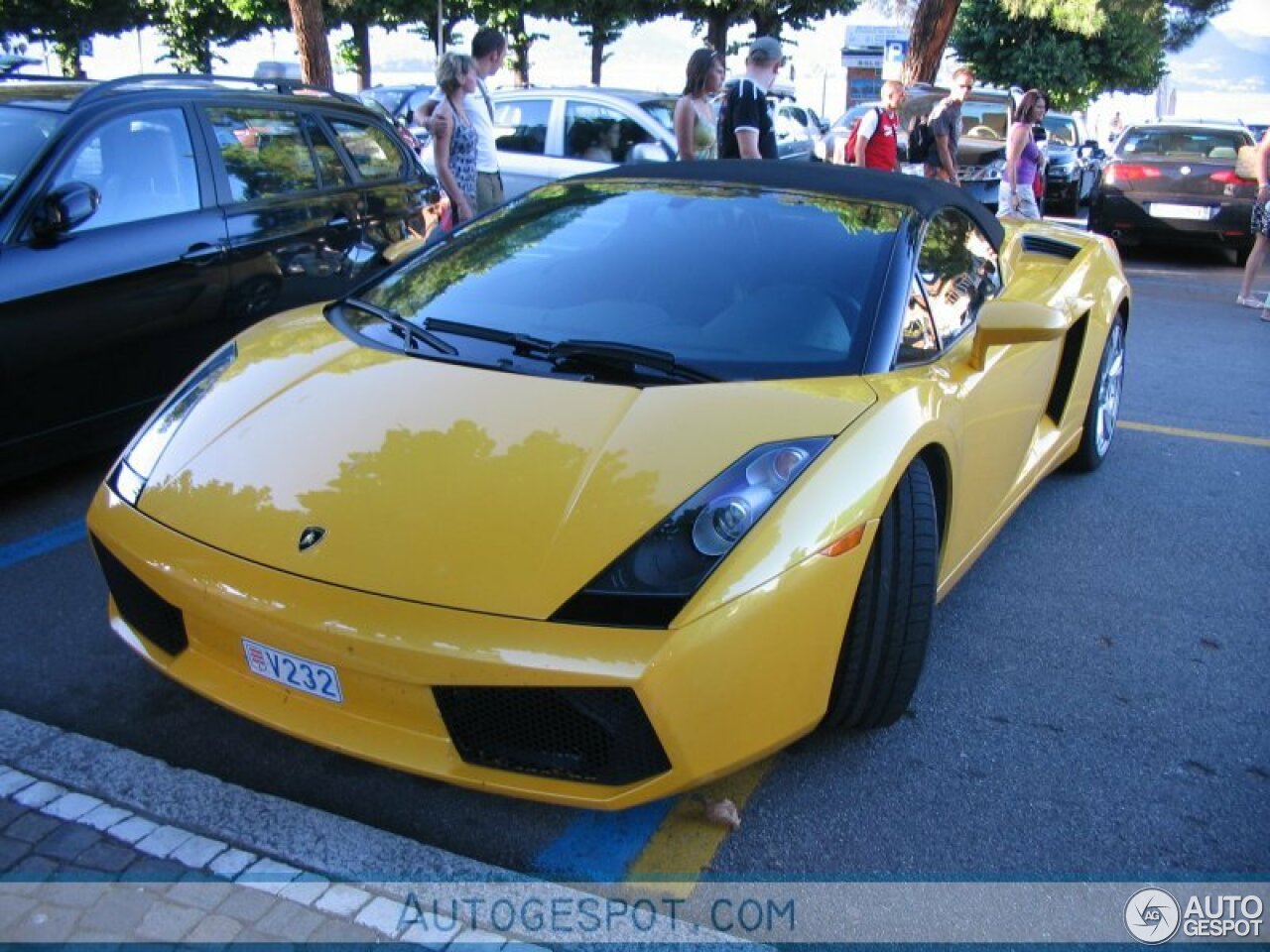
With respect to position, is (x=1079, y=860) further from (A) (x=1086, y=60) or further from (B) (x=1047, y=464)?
(A) (x=1086, y=60)

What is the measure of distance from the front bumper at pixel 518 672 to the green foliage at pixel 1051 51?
1238 inches

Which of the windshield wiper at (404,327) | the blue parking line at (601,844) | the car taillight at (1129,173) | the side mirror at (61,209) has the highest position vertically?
the side mirror at (61,209)

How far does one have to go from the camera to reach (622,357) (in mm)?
2662

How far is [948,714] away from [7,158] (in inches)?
152

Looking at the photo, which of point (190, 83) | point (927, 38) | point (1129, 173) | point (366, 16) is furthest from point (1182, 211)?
point (366, 16)

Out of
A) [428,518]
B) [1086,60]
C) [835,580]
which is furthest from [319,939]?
[1086,60]

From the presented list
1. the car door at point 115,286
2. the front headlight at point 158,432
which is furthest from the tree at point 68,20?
the front headlight at point 158,432

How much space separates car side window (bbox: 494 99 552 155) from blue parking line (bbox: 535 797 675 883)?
7833 mm

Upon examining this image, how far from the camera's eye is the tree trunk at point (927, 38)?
1455cm

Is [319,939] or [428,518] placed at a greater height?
[428,518]

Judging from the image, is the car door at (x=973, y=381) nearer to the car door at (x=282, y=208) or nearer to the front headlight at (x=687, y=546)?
the front headlight at (x=687, y=546)

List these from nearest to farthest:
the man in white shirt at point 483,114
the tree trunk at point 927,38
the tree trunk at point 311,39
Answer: the man in white shirt at point 483,114
the tree trunk at point 311,39
the tree trunk at point 927,38

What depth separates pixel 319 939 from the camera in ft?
6.48

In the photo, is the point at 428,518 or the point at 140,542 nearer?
the point at 428,518
